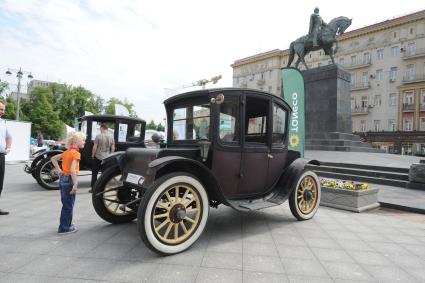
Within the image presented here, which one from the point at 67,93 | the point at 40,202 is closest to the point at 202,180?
the point at 40,202

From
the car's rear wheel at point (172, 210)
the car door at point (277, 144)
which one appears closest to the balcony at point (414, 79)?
the car door at point (277, 144)

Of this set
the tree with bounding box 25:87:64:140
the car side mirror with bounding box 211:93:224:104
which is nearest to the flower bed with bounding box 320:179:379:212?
the car side mirror with bounding box 211:93:224:104

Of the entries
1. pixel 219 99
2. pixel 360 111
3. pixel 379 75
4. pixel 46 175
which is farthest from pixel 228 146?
pixel 379 75

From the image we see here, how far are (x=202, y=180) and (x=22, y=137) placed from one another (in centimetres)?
1468

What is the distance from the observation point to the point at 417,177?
26.1 feet

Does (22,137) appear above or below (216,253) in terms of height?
above

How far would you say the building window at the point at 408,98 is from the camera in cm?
3985

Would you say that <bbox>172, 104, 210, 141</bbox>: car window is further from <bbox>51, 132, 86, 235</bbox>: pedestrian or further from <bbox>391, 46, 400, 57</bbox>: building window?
<bbox>391, 46, 400, 57</bbox>: building window

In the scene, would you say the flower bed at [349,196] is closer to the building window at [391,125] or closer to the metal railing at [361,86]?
the building window at [391,125]

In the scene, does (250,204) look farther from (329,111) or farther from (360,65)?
(360,65)

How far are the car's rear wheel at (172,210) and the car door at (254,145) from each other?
862 millimetres

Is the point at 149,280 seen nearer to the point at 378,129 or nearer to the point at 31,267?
the point at 31,267

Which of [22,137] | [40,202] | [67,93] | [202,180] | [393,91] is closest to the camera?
[202,180]

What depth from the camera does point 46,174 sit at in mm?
7562
